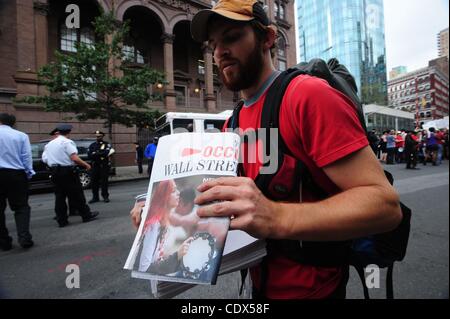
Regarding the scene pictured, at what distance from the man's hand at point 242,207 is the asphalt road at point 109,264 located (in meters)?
1.03

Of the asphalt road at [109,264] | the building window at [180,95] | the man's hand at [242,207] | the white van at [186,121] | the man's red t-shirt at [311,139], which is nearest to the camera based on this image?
the man's hand at [242,207]

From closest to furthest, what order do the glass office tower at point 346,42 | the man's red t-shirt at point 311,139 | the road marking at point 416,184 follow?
the man's red t-shirt at point 311,139 → the road marking at point 416,184 → the glass office tower at point 346,42

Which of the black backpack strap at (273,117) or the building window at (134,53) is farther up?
the building window at (134,53)

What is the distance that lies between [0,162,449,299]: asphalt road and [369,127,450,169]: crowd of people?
23.6 ft

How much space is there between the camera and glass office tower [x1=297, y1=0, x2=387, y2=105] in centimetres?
2629

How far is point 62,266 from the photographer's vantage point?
3168 mm

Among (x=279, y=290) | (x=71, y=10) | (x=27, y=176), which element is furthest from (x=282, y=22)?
(x=279, y=290)

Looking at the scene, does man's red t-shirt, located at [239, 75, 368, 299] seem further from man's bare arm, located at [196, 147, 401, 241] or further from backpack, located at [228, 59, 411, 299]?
man's bare arm, located at [196, 147, 401, 241]

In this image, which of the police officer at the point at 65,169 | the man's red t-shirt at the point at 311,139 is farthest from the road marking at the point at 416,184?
the police officer at the point at 65,169

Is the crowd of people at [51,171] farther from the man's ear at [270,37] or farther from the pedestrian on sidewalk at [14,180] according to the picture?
the man's ear at [270,37]

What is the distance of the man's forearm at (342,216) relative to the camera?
0.65 metres

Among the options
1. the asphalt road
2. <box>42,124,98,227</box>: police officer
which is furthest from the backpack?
<box>42,124,98,227</box>: police officer

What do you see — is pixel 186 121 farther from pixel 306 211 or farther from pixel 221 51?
pixel 306 211
